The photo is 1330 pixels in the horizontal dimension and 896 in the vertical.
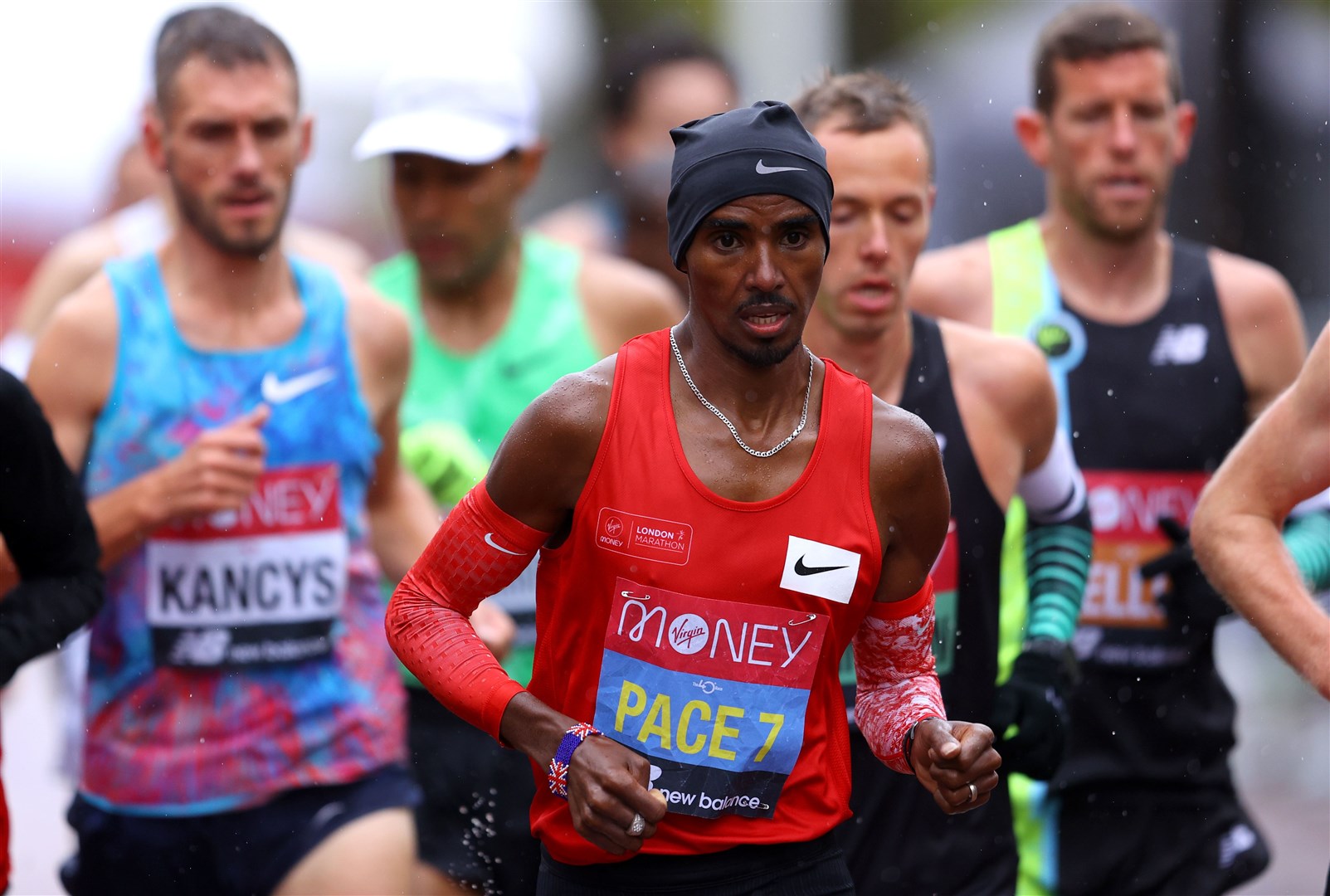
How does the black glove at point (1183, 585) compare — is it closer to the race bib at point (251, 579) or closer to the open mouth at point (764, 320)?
the race bib at point (251, 579)

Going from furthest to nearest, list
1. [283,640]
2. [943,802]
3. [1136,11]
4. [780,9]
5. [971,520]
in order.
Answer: [780,9] < [1136,11] < [283,640] < [971,520] < [943,802]

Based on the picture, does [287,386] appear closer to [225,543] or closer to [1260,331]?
[225,543]

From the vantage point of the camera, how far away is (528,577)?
5.40 metres

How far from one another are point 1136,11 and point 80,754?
11.3ft

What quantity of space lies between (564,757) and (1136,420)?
2616 mm

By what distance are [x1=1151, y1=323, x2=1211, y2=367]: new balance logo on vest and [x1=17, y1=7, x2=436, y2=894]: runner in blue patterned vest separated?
2.02 m

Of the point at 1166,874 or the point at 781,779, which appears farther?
the point at 1166,874

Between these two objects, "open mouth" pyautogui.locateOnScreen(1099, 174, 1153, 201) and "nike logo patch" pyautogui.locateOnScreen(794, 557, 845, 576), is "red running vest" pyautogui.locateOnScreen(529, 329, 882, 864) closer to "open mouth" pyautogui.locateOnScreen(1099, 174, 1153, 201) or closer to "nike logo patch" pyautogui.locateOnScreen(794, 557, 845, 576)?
"nike logo patch" pyautogui.locateOnScreen(794, 557, 845, 576)

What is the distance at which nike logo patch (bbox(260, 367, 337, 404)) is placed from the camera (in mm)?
4867

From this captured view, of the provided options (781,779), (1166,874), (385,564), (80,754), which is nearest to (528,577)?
(385,564)

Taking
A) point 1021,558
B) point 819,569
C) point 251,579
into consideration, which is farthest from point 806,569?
point 251,579

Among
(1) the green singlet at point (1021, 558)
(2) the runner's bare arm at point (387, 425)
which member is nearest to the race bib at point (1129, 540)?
(1) the green singlet at point (1021, 558)

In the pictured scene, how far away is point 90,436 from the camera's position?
474 centimetres

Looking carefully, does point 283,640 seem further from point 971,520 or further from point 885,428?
point 885,428
